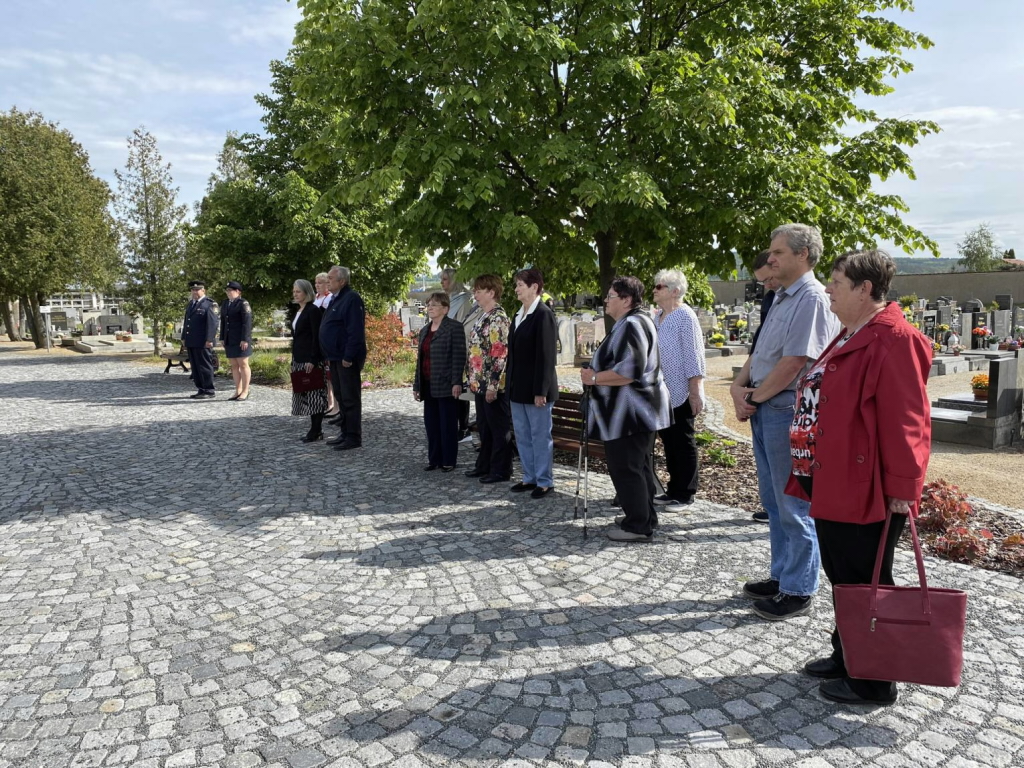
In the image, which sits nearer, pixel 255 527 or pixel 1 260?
pixel 255 527

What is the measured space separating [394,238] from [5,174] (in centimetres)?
2821

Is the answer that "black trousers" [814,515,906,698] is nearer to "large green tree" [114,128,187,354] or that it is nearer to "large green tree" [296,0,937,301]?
"large green tree" [296,0,937,301]

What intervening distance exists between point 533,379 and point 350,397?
328 cm

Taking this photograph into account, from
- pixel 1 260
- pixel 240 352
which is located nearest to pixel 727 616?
pixel 240 352

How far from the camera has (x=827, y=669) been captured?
322 centimetres

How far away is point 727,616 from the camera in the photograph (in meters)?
3.94

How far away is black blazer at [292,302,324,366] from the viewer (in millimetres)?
9039

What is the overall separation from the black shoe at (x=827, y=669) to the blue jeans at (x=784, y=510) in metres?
0.65

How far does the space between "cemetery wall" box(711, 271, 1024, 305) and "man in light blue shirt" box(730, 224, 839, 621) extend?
136 ft

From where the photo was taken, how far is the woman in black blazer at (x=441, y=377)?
285 inches

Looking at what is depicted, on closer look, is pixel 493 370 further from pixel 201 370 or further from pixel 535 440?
pixel 201 370

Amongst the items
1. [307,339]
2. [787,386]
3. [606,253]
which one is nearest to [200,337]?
[307,339]

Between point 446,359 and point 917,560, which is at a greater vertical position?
point 446,359

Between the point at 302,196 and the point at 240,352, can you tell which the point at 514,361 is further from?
the point at 302,196
